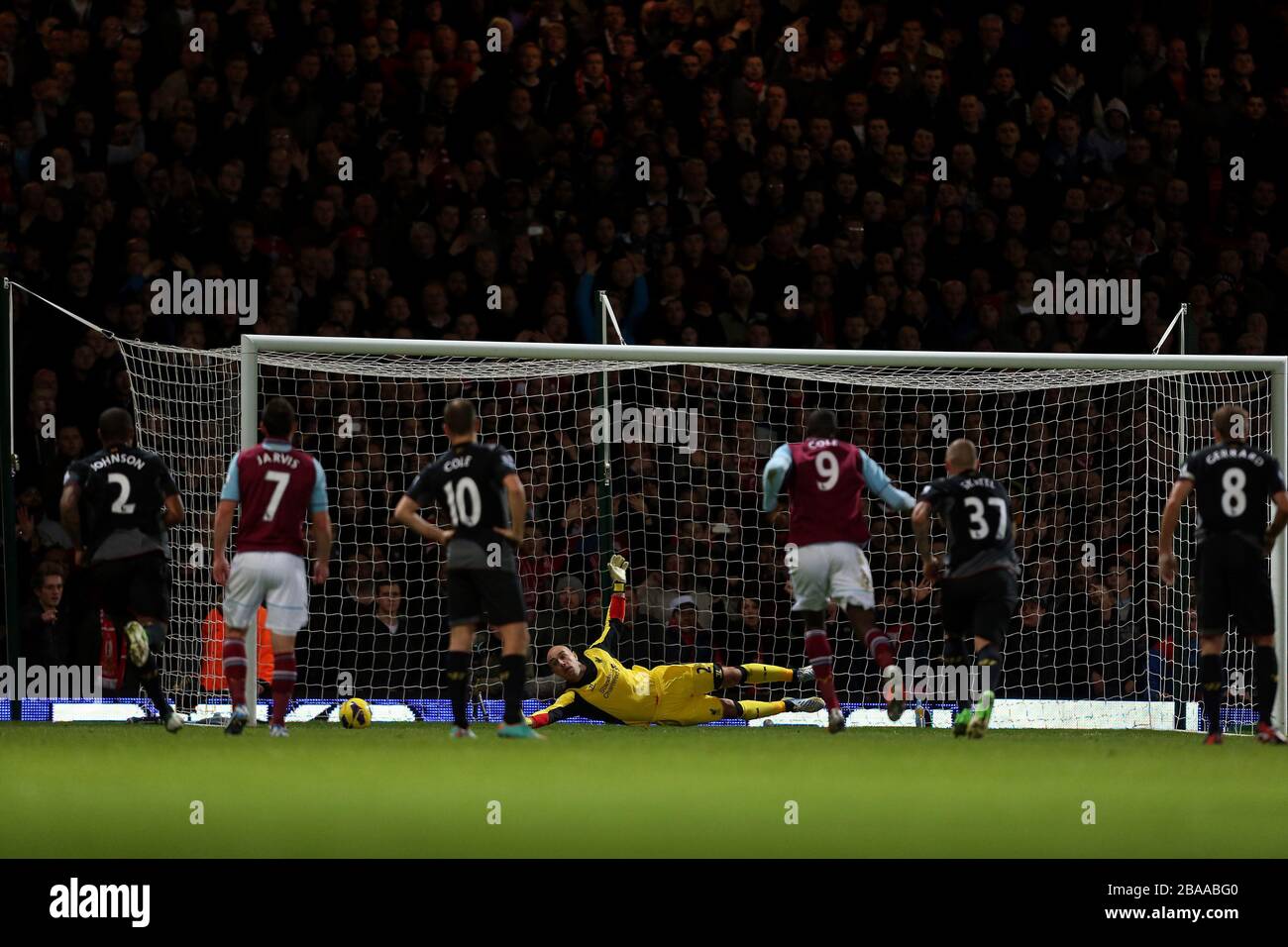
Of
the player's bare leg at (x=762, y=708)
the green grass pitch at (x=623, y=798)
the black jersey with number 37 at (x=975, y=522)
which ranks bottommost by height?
the green grass pitch at (x=623, y=798)

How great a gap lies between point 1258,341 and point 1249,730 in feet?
11.4

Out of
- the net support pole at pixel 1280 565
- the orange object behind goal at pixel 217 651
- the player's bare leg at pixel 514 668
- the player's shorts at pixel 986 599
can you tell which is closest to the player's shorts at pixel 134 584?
the orange object behind goal at pixel 217 651

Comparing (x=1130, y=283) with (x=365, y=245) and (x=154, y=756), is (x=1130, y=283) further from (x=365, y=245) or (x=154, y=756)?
(x=154, y=756)

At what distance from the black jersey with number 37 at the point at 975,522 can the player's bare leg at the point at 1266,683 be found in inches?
55.4

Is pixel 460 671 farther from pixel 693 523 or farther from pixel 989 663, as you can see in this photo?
pixel 693 523

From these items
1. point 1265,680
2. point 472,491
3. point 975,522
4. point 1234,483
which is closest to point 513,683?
point 472,491

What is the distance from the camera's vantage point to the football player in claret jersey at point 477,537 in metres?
9.74

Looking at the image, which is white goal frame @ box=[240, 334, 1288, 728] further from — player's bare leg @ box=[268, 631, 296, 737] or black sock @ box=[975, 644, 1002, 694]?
black sock @ box=[975, 644, 1002, 694]

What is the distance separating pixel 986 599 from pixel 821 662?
104 cm

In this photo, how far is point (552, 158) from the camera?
15109 millimetres

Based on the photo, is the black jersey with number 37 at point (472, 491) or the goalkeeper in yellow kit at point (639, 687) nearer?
the black jersey with number 37 at point (472, 491)

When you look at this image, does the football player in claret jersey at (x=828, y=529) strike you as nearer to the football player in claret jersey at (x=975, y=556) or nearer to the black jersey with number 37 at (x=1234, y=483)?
the football player in claret jersey at (x=975, y=556)

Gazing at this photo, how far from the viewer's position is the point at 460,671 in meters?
9.99

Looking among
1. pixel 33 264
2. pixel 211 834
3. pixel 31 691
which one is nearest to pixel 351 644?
pixel 31 691
